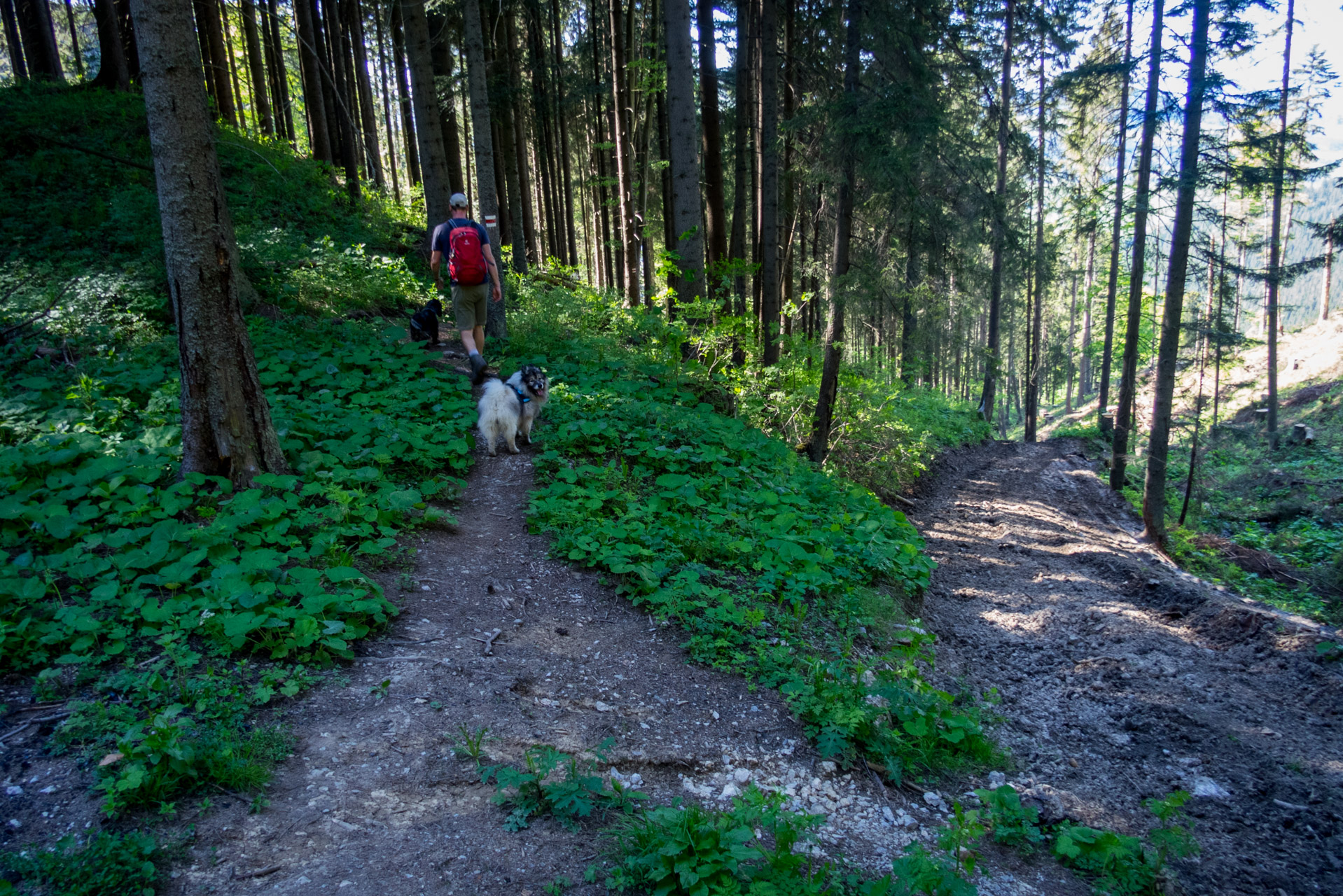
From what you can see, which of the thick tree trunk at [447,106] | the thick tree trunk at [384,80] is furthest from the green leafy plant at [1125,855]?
the thick tree trunk at [384,80]

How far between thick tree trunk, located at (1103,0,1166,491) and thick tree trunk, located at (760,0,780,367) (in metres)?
6.20

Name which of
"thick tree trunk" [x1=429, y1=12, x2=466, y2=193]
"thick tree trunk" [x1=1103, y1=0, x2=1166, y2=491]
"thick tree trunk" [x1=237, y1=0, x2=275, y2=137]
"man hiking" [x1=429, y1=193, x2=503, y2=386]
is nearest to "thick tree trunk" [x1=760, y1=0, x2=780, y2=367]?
"man hiking" [x1=429, y1=193, x2=503, y2=386]

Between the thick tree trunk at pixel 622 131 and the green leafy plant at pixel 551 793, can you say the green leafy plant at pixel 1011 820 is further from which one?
the thick tree trunk at pixel 622 131

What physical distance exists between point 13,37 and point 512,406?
83.7 ft

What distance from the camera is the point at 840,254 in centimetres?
936

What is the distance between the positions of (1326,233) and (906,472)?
871 centimetres

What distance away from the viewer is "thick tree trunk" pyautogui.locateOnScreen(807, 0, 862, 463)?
27.7 feet

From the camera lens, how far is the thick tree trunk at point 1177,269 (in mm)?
10094

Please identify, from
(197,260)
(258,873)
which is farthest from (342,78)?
(258,873)

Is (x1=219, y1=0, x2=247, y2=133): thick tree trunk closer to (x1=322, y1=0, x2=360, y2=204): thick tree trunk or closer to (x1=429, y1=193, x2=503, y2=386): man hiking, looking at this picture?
(x1=322, y1=0, x2=360, y2=204): thick tree trunk

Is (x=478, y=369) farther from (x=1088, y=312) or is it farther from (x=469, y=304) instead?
(x=1088, y=312)

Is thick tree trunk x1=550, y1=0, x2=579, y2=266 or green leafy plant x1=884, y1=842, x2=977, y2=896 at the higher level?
thick tree trunk x1=550, y1=0, x2=579, y2=266

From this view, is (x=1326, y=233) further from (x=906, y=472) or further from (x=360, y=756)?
(x=360, y=756)

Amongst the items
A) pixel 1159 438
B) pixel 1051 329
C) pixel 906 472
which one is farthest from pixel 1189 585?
pixel 1051 329
